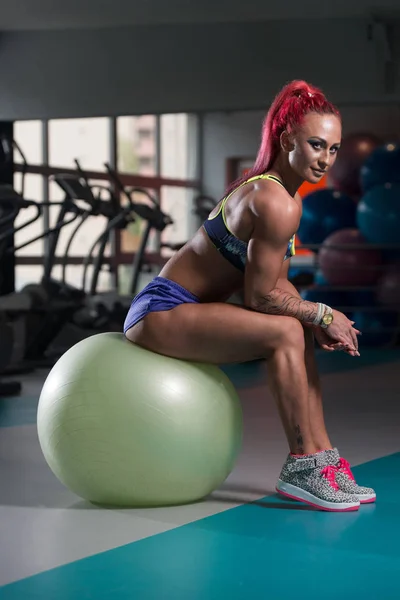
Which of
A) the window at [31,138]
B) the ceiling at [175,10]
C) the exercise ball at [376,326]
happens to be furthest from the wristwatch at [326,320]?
the window at [31,138]

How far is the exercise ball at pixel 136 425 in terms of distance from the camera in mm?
2555

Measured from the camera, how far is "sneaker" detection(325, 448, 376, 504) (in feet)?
8.86

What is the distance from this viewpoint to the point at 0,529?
2506 millimetres

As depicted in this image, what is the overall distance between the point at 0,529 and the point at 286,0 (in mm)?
4263

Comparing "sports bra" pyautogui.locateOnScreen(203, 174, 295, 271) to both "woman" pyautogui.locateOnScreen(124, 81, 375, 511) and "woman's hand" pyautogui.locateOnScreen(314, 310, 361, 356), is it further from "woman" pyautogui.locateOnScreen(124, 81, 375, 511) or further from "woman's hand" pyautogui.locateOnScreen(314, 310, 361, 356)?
"woman's hand" pyautogui.locateOnScreen(314, 310, 361, 356)

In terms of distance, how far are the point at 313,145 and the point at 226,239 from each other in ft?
1.21

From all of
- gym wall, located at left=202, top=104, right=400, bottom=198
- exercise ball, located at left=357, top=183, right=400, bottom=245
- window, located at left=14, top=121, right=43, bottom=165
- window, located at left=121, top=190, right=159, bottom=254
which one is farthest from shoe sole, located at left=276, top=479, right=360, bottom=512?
gym wall, located at left=202, top=104, right=400, bottom=198

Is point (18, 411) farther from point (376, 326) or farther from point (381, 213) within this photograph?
point (376, 326)

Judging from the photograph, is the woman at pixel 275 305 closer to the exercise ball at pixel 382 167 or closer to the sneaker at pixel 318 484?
the sneaker at pixel 318 484

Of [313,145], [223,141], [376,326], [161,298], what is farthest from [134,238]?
[313,145]

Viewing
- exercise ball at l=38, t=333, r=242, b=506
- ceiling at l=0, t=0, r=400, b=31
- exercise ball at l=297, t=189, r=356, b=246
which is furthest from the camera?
exercise ball at l=297, t=189, r=356, b=246

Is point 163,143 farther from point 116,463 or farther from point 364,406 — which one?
point 116,463

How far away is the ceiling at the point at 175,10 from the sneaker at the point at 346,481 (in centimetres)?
380

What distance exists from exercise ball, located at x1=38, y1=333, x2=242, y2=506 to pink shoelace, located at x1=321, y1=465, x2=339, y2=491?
27cm
